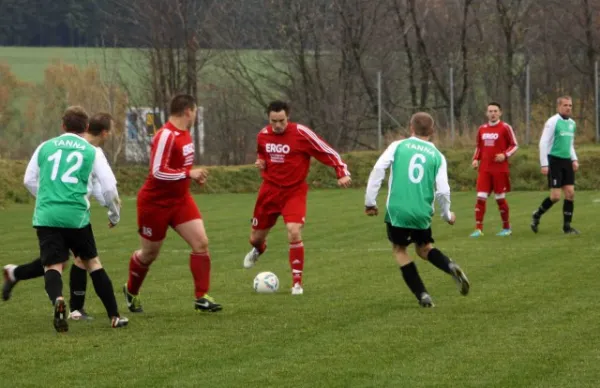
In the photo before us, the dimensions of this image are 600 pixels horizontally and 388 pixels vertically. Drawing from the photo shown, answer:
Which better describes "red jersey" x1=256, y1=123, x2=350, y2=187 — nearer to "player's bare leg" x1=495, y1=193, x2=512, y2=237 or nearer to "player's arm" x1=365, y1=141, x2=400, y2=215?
"player's arm" x1=365, y1=141, x2=400, y2=215

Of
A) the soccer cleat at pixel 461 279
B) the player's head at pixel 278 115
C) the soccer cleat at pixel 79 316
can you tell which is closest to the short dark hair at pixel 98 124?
the soccer cleat at pixel 79 316

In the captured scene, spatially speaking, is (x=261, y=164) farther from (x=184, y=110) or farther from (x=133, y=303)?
(x=133, y=303)

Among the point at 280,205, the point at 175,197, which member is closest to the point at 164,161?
the point at 175,197

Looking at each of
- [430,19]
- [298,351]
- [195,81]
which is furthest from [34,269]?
[430,19]

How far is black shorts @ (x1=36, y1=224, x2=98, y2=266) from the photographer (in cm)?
941

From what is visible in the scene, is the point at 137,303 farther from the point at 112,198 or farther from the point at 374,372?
the point at 374,372

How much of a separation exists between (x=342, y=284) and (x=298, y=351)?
418cm

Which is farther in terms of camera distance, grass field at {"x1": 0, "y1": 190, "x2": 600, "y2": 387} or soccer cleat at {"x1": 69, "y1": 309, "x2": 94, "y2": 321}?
soccer cleat at {"x1": 69, "y1": 309, "x2": 94, "y2": 321}

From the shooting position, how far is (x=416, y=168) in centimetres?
1023

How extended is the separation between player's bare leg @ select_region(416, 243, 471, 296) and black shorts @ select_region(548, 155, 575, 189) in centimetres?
766

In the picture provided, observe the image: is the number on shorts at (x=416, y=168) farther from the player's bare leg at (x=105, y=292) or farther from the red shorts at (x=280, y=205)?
the player's bare leg at (x=105, y=292)

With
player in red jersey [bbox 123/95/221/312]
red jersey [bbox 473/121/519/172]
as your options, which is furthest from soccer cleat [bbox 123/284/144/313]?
red jersey [bbox 473/121/519/172]

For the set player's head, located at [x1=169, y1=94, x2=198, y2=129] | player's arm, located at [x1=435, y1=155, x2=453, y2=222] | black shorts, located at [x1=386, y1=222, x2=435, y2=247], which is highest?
player's head, located at [x1=169, y1=94, x2=198, y2=129]

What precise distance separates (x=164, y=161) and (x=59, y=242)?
1.16 m
